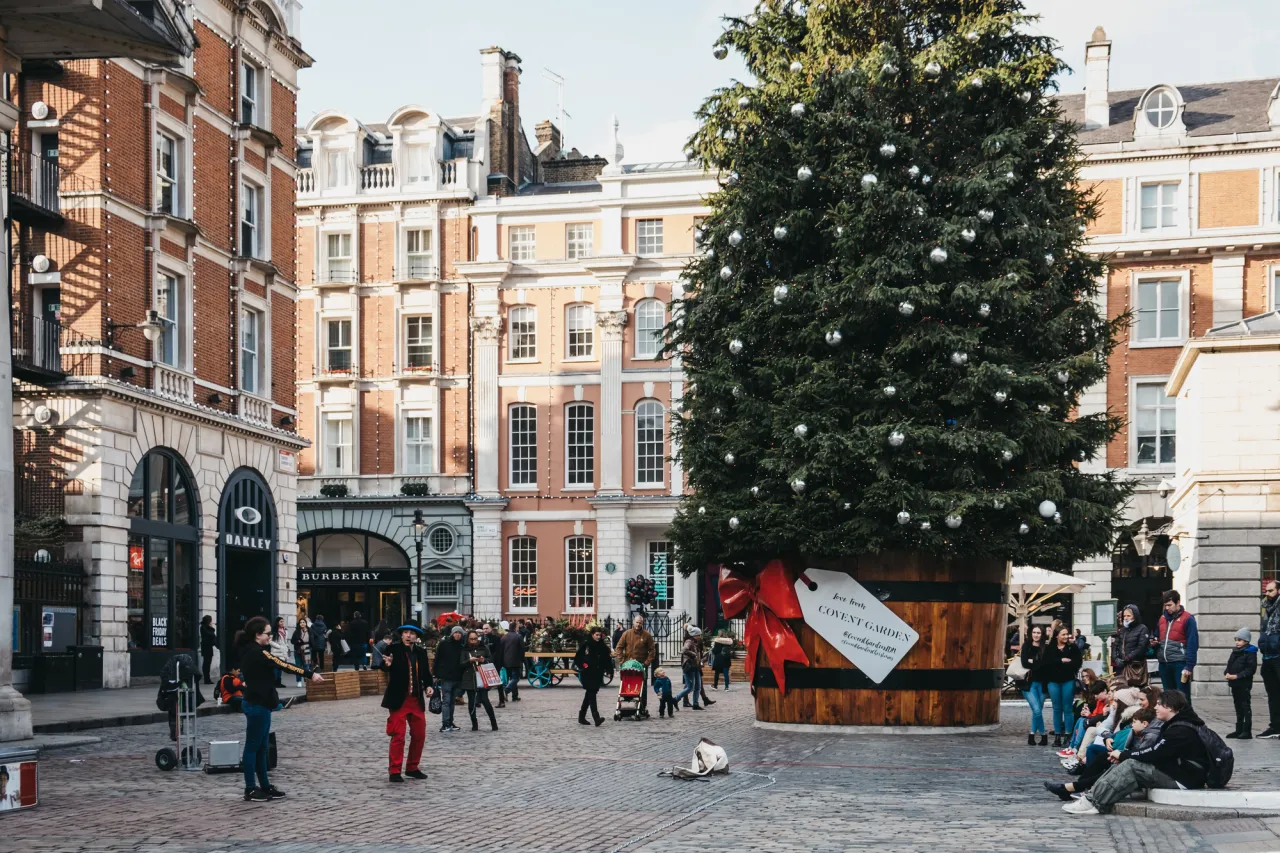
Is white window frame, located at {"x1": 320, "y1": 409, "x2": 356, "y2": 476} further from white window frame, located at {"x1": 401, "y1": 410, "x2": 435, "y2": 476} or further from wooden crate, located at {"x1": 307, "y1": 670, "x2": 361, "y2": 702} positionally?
wooden crate, located at {"x1": 307, "y1": 670, "x2": 361, "y2": 702}

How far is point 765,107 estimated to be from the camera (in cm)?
2262

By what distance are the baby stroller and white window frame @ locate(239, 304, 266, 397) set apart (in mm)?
15139

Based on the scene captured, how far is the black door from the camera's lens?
3781 centimetres

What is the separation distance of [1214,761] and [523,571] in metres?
43.4

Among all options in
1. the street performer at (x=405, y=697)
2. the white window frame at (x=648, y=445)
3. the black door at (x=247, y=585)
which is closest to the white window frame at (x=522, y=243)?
the white window frame at (x=648, y=445)

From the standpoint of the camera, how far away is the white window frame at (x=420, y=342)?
57031 millimetres

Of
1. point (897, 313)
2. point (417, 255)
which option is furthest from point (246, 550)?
point (417, 255)

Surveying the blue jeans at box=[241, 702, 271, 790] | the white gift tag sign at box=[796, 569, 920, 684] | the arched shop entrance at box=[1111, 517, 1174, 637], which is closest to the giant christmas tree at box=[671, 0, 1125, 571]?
the white gift tag sign at box=[796, 569, 920, 684]

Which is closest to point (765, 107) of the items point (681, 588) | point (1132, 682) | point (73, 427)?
point (1132, 682)

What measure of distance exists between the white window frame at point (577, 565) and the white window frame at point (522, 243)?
31.9ft

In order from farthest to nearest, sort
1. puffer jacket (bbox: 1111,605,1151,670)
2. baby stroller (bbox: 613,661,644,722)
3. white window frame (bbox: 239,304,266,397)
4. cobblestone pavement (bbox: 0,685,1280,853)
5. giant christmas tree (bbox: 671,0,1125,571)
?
white window frame (bbox: 239,304,266,397) → baby stroller (bbox: 613,661,644,722) → giant christmas tree (bbox: 671,0,1125,571) → puffer jacket (bbox: 1111,605,1151,670) → cobblestone pavement (bbox: 0,685,1280,853)

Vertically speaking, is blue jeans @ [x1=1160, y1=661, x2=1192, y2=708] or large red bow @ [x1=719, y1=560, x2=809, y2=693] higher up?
large red bow @ [x1=719, y1=560, x2=809, y2=693]

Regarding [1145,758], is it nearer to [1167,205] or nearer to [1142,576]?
[1142,576]

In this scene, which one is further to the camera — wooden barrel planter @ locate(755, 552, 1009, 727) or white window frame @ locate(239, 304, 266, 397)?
white window frame @ locate(239, 304, 266, 397)
